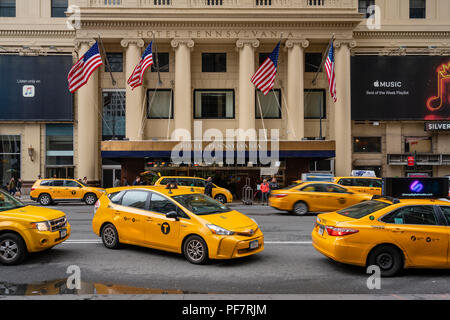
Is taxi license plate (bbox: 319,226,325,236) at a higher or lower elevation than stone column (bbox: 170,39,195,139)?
lower

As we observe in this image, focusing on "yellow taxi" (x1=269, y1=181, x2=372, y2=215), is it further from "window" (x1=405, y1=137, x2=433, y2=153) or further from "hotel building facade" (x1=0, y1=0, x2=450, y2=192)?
"window" (x1=405, y1=137, x2=433, y2=153)

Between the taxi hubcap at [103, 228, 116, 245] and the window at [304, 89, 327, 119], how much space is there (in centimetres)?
2122

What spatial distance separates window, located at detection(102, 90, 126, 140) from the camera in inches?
1017

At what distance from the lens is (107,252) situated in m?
7.64

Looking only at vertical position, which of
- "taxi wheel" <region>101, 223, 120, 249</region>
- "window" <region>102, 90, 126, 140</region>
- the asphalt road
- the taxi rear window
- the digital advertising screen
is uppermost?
"window" <region>102, 90, 126, 140</region>

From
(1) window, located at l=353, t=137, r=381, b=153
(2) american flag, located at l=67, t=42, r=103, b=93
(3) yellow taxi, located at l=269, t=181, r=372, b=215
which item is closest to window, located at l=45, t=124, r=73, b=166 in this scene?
(2) american flag, located at l=67, t=42, r=103, b=93

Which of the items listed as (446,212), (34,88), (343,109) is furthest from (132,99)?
(446,212)

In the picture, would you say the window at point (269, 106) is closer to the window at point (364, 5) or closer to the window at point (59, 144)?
the window at point (364, 5)

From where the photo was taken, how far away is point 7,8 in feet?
85.5

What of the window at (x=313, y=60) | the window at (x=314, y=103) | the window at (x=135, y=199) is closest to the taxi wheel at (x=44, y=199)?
the window at (x=135, y=199)

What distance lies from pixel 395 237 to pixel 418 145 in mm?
24106
